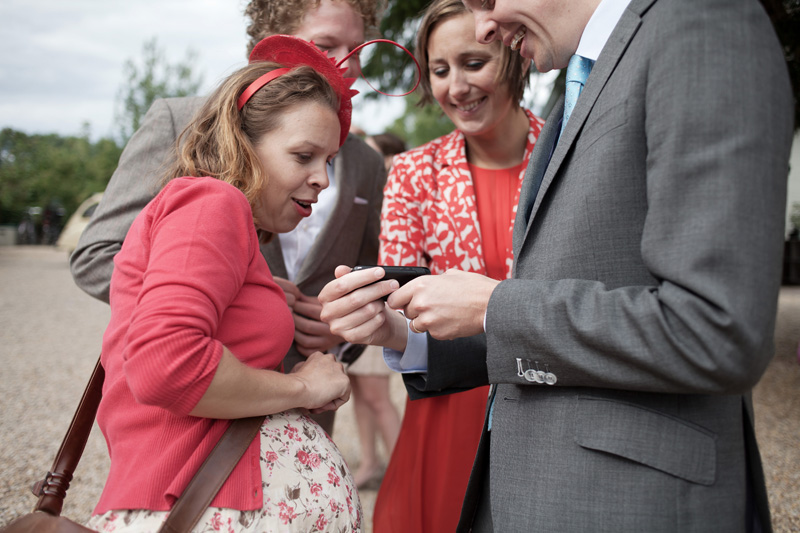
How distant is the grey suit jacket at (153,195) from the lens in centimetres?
216

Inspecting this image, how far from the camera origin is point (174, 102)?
2.37 metres

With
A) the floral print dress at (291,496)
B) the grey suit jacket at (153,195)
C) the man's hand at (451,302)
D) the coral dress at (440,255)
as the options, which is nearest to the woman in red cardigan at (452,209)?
the coral dress at (440,255)

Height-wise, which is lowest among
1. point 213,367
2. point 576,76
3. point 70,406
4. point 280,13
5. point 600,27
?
point 70,406

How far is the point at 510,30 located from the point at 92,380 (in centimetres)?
153

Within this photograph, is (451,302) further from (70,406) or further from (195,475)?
(70,406)

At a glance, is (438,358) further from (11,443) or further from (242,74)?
(11,443)

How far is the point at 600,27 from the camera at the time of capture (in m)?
1.50

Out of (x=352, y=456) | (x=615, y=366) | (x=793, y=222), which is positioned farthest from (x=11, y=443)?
(x=793, y=222)

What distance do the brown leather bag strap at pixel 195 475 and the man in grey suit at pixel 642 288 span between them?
52 centimetres

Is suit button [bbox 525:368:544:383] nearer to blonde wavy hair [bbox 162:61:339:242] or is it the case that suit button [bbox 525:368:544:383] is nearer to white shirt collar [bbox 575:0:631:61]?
white shirt collar [bbox 575:0:631:61]

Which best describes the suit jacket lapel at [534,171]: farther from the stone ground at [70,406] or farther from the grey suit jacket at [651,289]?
the stone ground at [70,406]

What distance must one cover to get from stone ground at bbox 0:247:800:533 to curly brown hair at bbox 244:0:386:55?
3058 mm

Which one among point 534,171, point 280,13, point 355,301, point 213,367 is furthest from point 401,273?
point 280,13

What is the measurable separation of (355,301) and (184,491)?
64 cm
